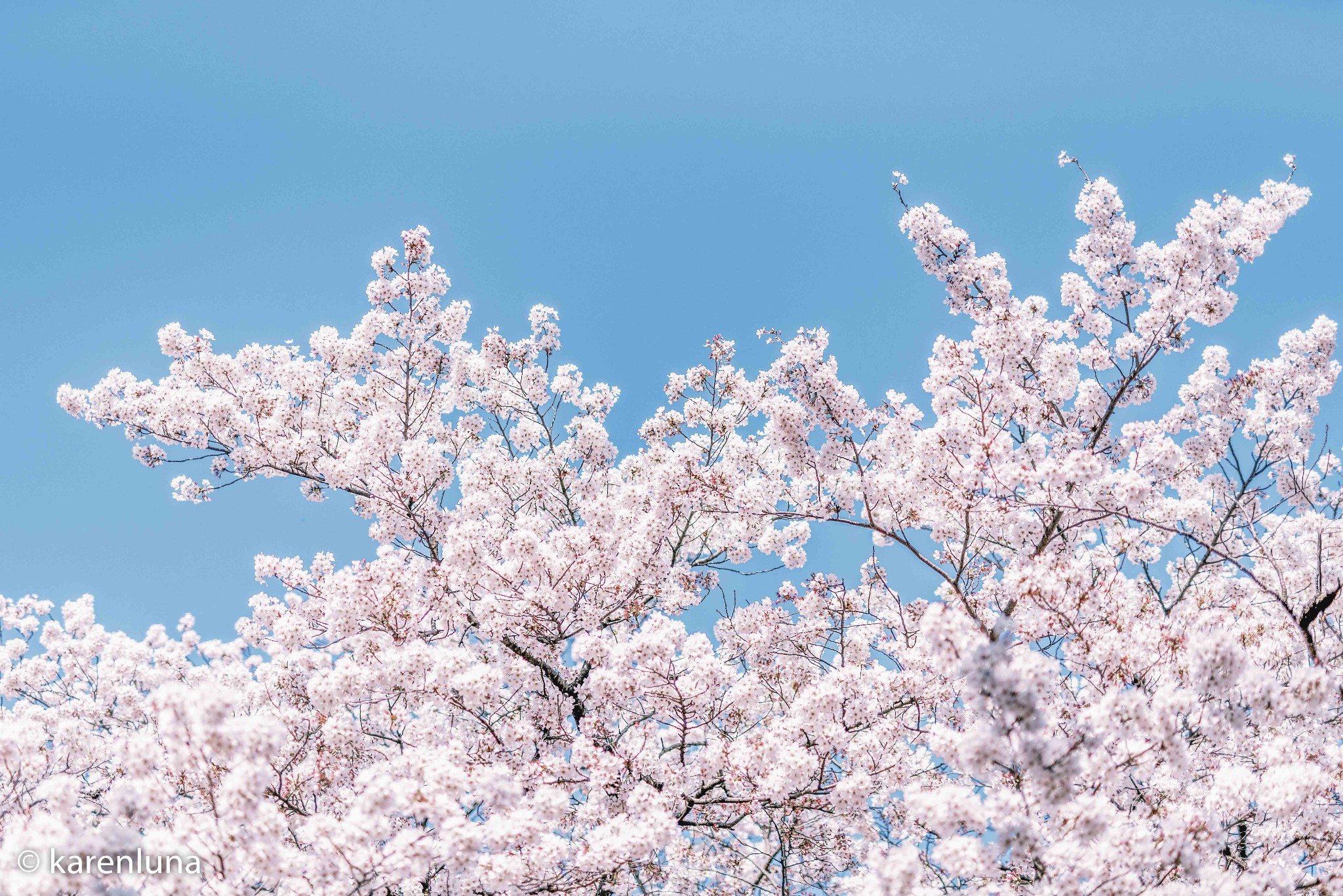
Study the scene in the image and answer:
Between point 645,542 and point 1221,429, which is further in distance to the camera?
point 1221,429

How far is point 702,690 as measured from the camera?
8.09 meters

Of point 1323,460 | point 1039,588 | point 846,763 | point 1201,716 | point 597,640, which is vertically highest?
point 1323,460

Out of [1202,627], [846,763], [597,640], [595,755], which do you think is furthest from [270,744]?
[1202,627]

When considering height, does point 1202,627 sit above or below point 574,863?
above

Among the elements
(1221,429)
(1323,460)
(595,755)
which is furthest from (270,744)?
(1323,460)

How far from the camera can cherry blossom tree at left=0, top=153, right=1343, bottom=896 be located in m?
5.52

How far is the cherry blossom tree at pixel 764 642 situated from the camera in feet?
18.1

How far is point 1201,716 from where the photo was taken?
267 inches

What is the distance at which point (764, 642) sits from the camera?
10273 mm

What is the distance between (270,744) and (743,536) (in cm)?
801

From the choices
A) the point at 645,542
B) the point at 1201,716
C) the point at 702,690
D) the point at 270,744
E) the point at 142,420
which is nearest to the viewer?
the point at 270,744

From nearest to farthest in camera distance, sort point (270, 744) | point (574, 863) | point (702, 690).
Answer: point (270, 744) < point (574, 863) < point (702, 690)

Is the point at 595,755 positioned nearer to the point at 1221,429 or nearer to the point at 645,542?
the point at 645,542

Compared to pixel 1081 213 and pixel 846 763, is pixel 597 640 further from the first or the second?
pixel 1081 213
